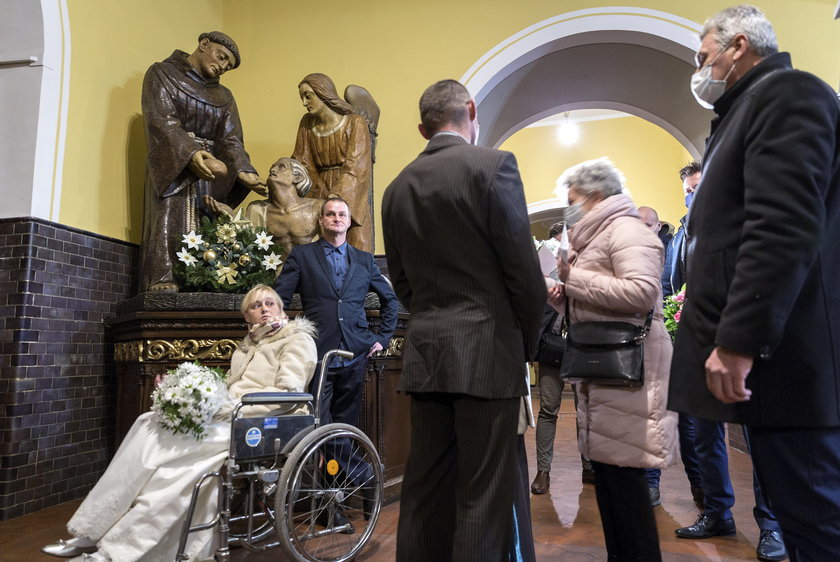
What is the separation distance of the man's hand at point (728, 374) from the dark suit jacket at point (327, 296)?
86.8 inches

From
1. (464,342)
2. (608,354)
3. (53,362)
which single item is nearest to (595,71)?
(608,354)

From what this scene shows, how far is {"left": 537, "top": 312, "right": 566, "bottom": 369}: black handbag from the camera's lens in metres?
4.14

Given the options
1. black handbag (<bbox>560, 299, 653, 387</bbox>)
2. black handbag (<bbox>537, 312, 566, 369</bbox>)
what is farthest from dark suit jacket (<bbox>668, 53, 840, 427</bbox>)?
black handbag (<bbox>537, 312, 566, 369</bbox>)

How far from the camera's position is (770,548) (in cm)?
269

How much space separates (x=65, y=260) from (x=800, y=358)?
418 centimetres

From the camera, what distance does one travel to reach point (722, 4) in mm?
5602

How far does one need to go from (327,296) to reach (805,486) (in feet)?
8.07

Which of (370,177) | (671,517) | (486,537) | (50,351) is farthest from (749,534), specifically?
(50,351)

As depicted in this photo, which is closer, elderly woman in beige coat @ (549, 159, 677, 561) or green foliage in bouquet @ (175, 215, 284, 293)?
elderly woman in beige coat @ (549, 159, 677, 561)

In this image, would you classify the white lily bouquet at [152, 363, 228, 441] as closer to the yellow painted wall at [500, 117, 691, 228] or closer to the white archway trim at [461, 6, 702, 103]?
the white archway trim at [461, 6, 702, 103]

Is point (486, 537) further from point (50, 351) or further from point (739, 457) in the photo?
point (739, 457)

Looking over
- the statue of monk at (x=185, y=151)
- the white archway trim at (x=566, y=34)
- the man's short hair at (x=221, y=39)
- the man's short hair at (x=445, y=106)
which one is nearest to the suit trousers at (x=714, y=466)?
the man's short hair at (x=445, y=106)

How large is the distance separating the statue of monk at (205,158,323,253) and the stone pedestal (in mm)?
713

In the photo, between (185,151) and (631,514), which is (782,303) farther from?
(185,151)
